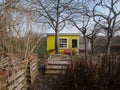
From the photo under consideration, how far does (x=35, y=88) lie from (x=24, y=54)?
1.19m

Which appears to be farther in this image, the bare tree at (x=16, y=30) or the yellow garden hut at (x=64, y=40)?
the yellow garden hut at (x=64, y=40)

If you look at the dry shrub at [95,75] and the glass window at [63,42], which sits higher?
the glass window at [63,42]

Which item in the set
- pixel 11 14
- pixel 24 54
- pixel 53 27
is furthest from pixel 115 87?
pixel 53 27

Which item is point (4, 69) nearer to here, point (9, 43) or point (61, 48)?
point (9, 43)

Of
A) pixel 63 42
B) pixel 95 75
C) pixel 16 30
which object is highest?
pixel 63 42

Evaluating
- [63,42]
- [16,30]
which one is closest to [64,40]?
[63,42]

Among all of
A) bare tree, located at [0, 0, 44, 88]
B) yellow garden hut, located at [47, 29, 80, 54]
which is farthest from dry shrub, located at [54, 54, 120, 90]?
yellow garden hut, located at [47, 29, 80, 54]

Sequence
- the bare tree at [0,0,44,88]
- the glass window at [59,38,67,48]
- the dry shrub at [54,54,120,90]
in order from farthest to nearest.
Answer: the glass window at [59,38,67,48], the dry shrub at [54,54,120,90], the bare tree at [0,0,44,88]


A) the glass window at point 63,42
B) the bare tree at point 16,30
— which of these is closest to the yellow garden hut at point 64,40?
the glass window at point 63,42

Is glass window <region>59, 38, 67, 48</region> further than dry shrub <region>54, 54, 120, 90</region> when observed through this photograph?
Yes

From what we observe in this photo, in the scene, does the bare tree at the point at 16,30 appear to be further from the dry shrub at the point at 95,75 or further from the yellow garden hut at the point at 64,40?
A: the yellow garden hut at the point at 64,40

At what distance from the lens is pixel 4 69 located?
5.68 meters

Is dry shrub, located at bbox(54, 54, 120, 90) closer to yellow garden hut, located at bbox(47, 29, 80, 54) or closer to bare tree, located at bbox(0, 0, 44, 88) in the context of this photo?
bare tree, located at bbox(0, 0, 44, 88)

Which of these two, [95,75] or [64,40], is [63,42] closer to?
[64,40]
